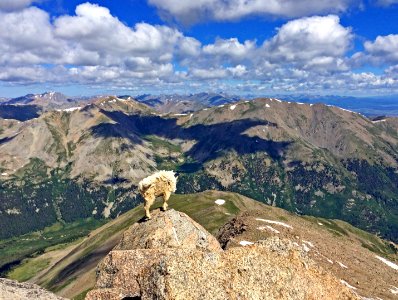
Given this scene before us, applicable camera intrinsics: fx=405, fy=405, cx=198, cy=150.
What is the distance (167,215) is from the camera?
35.2 meters

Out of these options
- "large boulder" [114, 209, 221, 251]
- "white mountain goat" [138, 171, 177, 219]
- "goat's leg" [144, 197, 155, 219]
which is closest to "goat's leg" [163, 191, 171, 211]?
"white mountain goat" [138, 171, 177, 219]

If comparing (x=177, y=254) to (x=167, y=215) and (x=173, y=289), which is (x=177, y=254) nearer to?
(x=173, y=289)

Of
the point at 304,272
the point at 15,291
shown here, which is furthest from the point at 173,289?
the point at 15,291

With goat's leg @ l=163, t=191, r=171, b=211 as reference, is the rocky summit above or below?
above

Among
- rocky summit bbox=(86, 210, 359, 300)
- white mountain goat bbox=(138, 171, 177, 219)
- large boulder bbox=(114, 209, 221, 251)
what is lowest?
large boulder bbox=(114, 209, 221, 251)

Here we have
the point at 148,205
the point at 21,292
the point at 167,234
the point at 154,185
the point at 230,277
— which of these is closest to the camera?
the point at 230,277

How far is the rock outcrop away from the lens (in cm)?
2533

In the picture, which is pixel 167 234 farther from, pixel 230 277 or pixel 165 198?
pixel 230 277

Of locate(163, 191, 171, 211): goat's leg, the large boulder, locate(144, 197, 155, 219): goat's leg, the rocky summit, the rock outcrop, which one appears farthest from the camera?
locate(163, 191, 171, 211): goat's leg

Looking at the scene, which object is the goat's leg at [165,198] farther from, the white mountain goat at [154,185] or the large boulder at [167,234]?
the large boulder at [167,234]

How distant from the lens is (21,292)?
2683cm

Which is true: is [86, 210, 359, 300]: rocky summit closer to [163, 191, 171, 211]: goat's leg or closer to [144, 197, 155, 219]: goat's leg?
[144, 197, 155, 219]: goat's leg

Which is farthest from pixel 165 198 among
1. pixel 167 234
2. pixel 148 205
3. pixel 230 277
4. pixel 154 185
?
pixel 230 277

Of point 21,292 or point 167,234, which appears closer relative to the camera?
point 21,292
